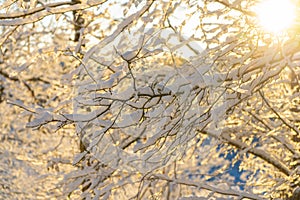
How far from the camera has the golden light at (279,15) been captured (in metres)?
3.36

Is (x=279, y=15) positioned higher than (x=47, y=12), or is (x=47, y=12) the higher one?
(x=279, y=15)

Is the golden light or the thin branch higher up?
the golden light

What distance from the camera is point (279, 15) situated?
11.1 ft

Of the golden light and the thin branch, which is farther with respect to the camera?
the golden light

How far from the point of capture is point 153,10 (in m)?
3.81

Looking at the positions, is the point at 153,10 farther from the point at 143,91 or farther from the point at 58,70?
the point at 58,70

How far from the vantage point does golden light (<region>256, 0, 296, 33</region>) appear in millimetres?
3355

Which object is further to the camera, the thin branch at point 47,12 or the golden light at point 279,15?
the golden light at point 279,15

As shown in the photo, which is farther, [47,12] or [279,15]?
[279,15]

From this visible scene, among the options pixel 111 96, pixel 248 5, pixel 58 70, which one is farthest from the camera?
pixel 58 70

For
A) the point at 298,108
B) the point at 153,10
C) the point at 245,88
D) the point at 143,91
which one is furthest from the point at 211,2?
the point at 298,108

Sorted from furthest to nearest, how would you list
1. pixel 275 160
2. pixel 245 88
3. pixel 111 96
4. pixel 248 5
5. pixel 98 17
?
1. pixel 98 17
2. pixel 275 160
3. pixel 248 5
4. pixel 245 88
5. pixel 111 96

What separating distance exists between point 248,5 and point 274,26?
786mm

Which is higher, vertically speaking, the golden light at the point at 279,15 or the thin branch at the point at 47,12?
the golden light at the point at 279,15
